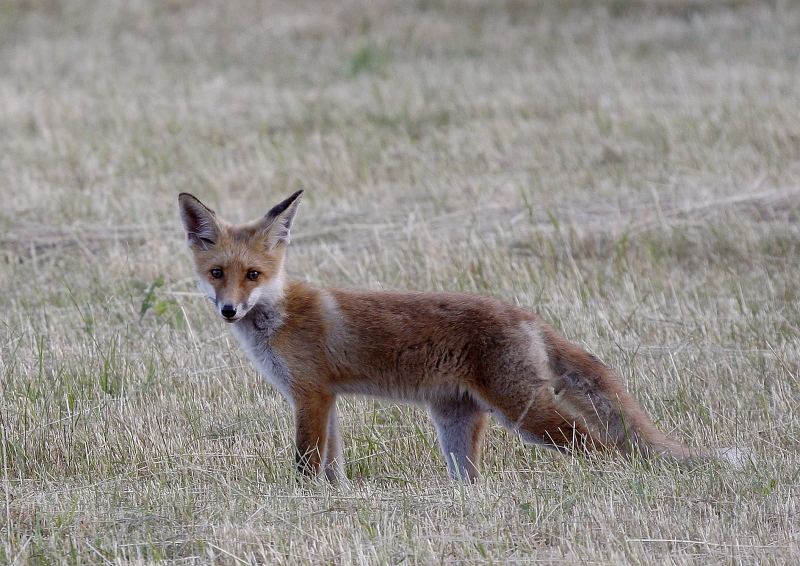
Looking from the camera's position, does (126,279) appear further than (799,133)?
No

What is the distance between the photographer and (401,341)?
5.12 m

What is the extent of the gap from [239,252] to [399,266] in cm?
326

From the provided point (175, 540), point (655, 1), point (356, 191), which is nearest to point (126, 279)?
point (356, 191)

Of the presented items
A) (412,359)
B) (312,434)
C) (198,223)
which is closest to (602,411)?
(412,359)

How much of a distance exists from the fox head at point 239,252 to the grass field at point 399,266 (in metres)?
0.93

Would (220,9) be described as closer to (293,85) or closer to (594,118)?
(293,85)

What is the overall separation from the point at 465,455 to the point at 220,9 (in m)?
19.1

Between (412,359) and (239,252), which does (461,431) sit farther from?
(239,252)

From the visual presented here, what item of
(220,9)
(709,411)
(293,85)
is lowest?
(709,411)

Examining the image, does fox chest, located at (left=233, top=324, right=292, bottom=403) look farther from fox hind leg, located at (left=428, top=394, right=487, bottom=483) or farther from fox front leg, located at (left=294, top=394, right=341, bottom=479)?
fox hind leg, located at (left=428, top=394, right=487, bottom=483)

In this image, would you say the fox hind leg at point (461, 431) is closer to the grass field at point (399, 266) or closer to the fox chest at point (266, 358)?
the grass field at point (399, 266)

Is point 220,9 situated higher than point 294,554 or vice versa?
point 220,9

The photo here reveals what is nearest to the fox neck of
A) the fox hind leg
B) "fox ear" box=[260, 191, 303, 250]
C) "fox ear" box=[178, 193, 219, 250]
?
"fox ear" box=[260, 191, 303, 250]

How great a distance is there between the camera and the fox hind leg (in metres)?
5.16
